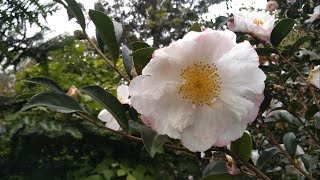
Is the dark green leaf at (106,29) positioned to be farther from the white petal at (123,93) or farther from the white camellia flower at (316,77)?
the white camellia flower at (316,77)

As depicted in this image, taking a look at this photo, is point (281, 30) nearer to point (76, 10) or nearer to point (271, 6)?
point (76, 10)

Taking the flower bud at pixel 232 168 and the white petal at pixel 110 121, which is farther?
the white petal at pixel 110 121

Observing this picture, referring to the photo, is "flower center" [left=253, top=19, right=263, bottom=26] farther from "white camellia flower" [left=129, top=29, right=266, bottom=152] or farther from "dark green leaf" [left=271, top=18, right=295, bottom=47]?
"white camellia flower" [left=129, top=29, right=266, bottom=152]

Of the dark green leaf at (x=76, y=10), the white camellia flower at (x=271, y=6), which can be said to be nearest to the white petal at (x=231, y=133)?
the dark green leaf at (x=76, y=10)

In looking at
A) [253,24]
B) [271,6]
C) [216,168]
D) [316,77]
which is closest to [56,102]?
[216,168]

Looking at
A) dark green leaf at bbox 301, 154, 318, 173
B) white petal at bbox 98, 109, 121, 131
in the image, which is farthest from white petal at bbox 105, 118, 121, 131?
dark green leaf at bbox 301, 154, 318, 173

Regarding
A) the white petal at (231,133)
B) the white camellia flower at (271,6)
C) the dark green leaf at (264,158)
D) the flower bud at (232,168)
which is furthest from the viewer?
the white camellia flower at (271,6)
